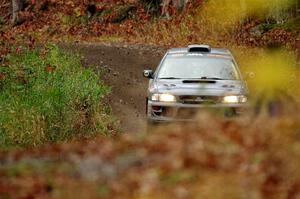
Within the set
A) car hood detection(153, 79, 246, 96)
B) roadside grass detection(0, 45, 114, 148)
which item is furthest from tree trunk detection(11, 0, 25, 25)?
car hood detection(153, 79, 246, 96)

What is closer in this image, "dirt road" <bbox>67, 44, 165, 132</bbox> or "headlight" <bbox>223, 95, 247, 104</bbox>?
"headlight" <bbox>223, 95, 247, 104</bbox>

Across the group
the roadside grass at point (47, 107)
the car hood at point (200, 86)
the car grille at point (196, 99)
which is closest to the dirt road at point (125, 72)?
A: the roadside grass at point (47, 107)

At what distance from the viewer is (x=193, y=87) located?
1252cm

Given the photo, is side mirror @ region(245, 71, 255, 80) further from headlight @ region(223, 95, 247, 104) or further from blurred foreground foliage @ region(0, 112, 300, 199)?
blurred foreground foliage @ region(0, 112, 300, 199)

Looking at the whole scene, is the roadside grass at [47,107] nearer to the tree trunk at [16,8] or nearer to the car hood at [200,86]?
the car hood at [200,86]

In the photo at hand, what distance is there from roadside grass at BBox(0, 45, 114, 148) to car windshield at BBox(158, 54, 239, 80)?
1.85 meters

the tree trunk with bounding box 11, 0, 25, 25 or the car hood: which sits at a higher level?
the car hood

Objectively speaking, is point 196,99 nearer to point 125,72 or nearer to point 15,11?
point 125,72

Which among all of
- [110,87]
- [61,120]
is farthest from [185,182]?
[110,87]

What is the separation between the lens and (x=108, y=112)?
55.0 feet

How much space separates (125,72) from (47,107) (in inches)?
430

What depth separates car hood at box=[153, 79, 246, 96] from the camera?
12.3 metres

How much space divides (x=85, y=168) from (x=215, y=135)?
188 centimetres

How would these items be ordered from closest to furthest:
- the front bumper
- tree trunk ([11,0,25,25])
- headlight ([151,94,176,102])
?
the front bumper → headlight ([151,94,176,102]) → tree trunk ([11,0,25,25])
